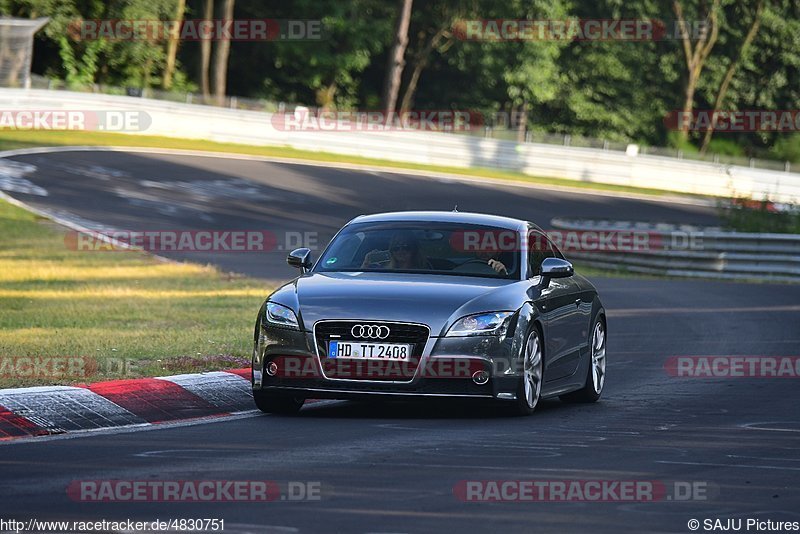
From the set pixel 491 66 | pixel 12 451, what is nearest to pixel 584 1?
pixel 491 66

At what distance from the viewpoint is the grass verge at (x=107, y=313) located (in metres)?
12.2

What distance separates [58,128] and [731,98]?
43031 millimetres

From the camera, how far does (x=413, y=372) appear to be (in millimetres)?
10156

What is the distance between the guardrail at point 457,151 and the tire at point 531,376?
3580 centimetres

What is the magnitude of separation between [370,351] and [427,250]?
1.51 m

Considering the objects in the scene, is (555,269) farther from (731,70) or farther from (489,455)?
(731,70)

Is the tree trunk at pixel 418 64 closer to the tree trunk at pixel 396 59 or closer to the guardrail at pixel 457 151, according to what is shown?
the tree trunk at pixel 396 59

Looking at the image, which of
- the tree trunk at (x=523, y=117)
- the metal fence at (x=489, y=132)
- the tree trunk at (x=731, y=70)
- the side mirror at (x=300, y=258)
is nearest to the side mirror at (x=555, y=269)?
the side mirror at (x=300, y=258)

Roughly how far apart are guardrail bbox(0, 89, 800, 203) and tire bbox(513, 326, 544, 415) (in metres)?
35.8

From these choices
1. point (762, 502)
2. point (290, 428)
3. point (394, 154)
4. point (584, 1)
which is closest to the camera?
point (762, 502)

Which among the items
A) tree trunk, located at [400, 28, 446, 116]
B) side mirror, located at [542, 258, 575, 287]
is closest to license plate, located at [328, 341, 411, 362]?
side mirror, located at [542, 258, 575, 287]

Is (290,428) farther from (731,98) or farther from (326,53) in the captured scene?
(731,98)

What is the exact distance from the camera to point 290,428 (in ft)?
32.7

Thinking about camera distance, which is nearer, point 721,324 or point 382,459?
point 382,459
